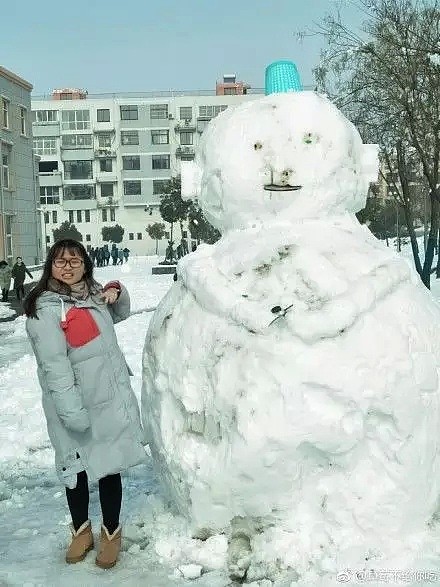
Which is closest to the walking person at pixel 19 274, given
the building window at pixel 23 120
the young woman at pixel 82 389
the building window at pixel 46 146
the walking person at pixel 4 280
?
the walking person at pixel 4 280

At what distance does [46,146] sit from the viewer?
204 feet

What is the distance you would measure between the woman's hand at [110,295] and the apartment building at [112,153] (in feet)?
189

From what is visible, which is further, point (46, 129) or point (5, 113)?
point (46, 129)

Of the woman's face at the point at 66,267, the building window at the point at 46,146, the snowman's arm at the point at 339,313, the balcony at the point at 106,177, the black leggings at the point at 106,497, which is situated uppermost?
the building window at the point at 46,146

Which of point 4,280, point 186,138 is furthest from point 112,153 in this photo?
Result: point 4,280

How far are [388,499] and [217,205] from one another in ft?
5.40

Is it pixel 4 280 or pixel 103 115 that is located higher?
pixel 103 115

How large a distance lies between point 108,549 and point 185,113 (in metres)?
60.1

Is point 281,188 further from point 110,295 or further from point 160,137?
point 160,137

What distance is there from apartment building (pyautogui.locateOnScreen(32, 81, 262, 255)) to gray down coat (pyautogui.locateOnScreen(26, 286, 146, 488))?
5791 cm

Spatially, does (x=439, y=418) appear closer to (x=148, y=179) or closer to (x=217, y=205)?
(x=217, y=205)

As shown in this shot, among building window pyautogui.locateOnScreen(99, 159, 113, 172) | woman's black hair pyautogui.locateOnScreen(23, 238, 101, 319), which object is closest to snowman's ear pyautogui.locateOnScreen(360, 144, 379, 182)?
woman's black hair pyautogui.locateOnScreen(23, 238, 101, 319)

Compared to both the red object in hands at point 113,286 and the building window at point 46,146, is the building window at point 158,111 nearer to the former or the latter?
the building window at point 46,146

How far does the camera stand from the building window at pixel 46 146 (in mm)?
61753
